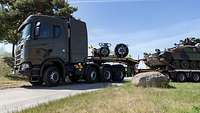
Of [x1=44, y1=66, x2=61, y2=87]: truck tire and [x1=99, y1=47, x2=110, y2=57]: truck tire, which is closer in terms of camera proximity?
[x1=44, y1=66, x2=61, y2=87]: truck tire

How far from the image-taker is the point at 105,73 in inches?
999

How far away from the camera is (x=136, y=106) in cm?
1223

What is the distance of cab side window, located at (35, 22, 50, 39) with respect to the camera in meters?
21.4

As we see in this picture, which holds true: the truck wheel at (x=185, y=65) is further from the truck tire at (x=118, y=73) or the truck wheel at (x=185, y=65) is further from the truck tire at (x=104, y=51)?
the truck tire at (x=104, y=51)

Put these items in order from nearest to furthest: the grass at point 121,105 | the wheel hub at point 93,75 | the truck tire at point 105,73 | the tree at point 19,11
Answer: the grass at point 121,105 < the wheel hub at point 93,75 < the truck tire at point 105,73 < the tree at point 19,11

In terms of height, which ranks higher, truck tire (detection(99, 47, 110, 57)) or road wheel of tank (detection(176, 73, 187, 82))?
truck tire (detection(99, 47, 110, 57))

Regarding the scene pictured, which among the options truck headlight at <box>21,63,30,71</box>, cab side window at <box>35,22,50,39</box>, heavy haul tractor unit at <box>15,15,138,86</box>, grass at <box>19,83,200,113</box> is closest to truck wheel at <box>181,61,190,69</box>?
heavy haul tractor unit at <box>15,15,138,86</box>

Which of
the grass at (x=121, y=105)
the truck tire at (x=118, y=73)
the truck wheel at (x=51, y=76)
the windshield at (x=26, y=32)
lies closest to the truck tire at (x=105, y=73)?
the truck tire at (x=118, y=73)

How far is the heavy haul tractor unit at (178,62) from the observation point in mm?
30502

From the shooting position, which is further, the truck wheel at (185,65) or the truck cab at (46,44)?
the truck wheel at (185,65)

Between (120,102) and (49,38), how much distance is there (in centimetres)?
957

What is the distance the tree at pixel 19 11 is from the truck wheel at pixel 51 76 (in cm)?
1150

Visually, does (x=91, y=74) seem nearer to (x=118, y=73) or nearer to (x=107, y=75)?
(x=107, y=75)

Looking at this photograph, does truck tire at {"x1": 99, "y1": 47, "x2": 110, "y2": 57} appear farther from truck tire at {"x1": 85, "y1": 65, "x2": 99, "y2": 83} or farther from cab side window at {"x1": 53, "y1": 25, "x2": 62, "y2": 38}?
cab side window at {"x1": 53, "y1": 25, "x2": 62, "y2": 38}
